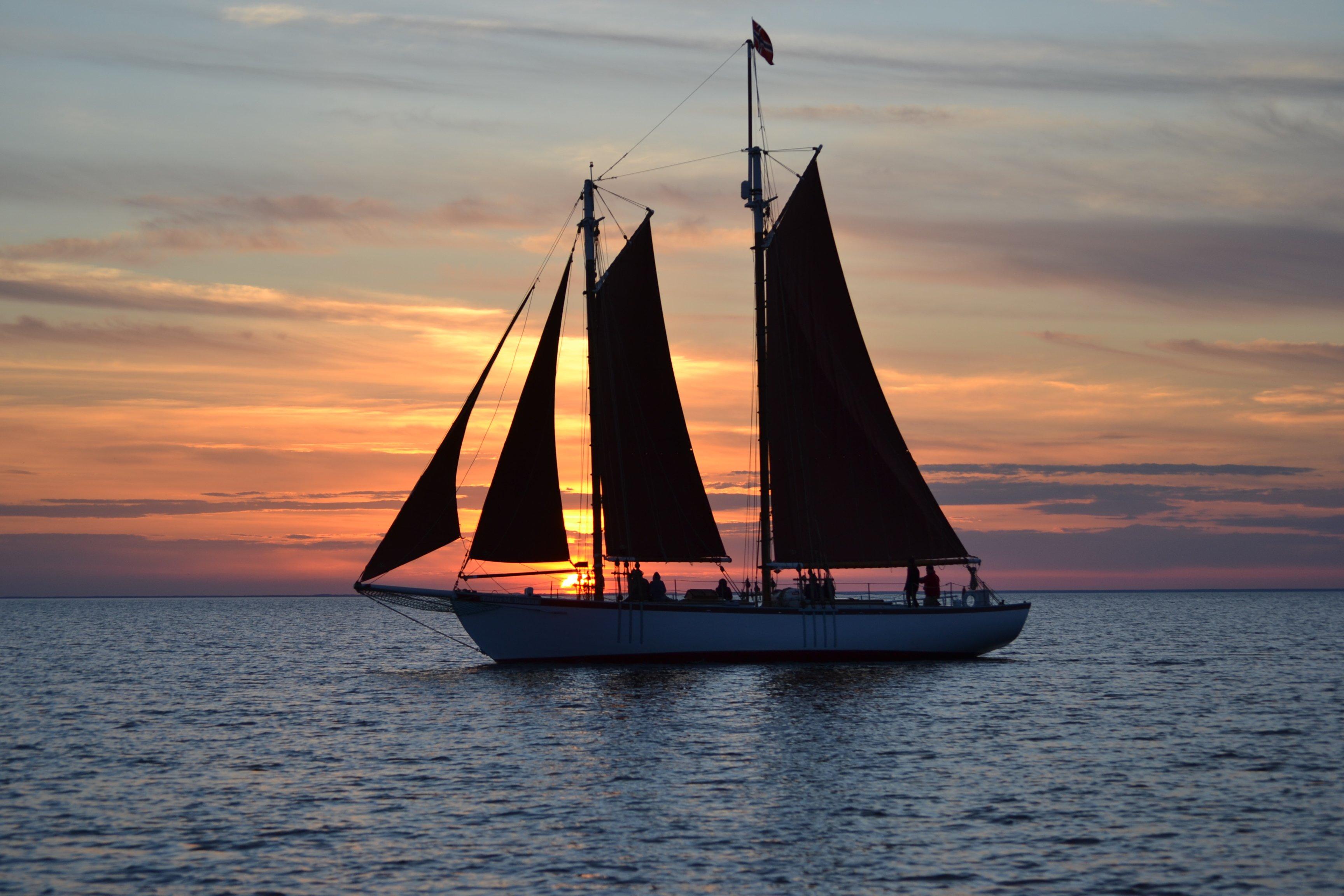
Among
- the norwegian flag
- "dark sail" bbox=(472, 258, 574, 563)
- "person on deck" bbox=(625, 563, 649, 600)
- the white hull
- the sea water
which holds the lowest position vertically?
the sea water

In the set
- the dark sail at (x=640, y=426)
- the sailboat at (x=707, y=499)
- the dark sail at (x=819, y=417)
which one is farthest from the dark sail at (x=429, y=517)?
the dark sail at (x=819, y=417)

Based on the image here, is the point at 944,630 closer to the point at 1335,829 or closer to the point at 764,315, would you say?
the point at 764,315

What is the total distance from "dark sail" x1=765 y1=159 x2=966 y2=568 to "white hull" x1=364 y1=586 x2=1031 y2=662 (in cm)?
281

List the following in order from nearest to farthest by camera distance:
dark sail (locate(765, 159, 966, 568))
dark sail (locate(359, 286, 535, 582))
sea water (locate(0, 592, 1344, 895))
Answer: sea water (locate(0, 592, 1344, 895)) → dark sail (locate(359, 286, 535, 582)) → dark sail (locate(765, 159, 966, 568))

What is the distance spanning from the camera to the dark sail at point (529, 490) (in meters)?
47.5

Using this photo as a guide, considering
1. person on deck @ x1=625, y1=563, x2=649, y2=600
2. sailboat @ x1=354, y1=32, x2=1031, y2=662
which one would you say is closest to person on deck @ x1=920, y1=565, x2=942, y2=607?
sailboat @ x1=354, y1=32, x2=1031, y2=662

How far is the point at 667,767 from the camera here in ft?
97.7

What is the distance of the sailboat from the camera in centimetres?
4791

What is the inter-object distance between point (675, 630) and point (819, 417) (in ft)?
34.1

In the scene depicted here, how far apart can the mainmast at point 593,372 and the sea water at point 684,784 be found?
4.14 meters

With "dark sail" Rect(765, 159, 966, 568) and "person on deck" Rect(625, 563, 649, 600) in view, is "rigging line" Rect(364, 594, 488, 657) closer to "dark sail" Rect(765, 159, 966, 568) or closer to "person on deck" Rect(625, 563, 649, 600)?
"person on deck" Rect(625, 563, 649, 600)

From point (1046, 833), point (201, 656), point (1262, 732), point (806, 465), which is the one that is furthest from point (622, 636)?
point (201, 656)

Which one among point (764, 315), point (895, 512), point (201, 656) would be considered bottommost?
point (201, 656)

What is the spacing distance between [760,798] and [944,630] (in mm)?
28216
